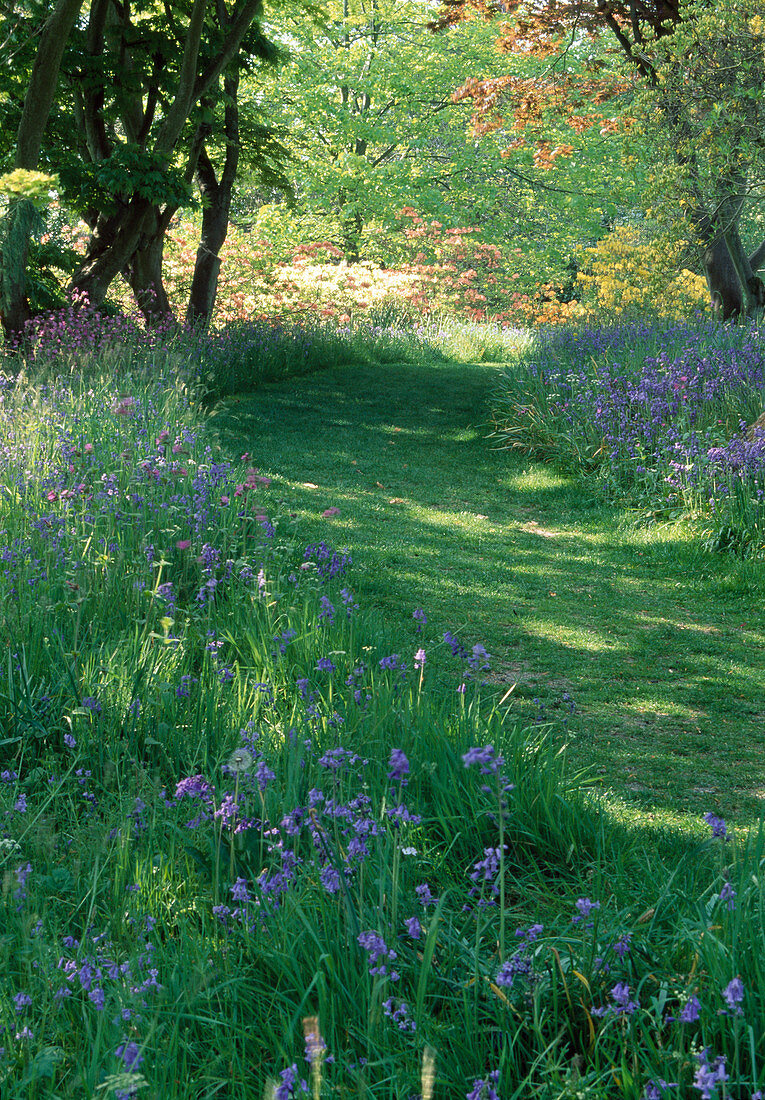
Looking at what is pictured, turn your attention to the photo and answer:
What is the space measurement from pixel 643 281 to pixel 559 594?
11.8 metres

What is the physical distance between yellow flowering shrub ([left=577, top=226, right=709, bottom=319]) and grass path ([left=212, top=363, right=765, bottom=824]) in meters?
3.13

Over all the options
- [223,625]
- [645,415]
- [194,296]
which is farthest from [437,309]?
[223,625]

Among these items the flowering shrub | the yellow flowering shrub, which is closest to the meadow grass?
the yellow flowering shrub

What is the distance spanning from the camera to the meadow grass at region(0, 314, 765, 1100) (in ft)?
5.50

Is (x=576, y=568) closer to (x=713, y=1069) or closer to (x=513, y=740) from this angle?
(x=513, y=740)

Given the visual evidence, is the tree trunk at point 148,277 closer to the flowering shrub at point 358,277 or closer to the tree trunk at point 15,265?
the flowering shrub at point 358,277

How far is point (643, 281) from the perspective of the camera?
16016 millimetres

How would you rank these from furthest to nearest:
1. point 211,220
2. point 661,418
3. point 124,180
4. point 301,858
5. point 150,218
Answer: point 211,220 < point 150,218 < point 124,180 < point 661,418 < point 301,858

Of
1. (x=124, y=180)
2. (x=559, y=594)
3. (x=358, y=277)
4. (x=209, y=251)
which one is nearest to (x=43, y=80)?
(x=124, y=180)

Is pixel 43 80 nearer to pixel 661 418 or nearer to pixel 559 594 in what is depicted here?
pixel 661 418

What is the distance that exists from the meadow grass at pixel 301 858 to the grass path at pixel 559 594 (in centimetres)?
10

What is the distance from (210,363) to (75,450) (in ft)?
22.4

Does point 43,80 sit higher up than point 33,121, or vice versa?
point 43,80

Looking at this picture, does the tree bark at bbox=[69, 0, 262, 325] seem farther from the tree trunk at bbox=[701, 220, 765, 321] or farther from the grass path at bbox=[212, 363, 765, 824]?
the tree trunk at bbox=[701, 220, 765, 321]
